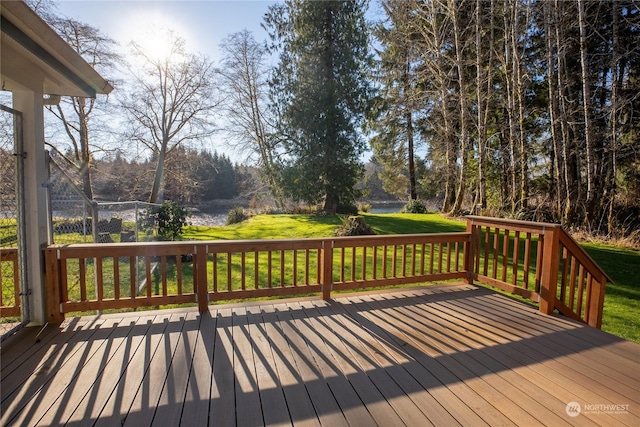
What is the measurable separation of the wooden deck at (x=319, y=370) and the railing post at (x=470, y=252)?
104cm

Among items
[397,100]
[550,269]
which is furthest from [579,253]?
[397,100]

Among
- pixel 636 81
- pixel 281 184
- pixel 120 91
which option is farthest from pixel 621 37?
pixel 120 91

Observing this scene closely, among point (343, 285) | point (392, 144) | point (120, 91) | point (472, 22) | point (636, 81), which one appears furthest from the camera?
point (392, 144)

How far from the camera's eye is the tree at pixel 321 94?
1254 cm

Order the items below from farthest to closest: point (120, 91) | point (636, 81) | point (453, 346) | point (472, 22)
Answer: point (120, 91) < point (472, 22) < point (636, 81) < point (453, 346)

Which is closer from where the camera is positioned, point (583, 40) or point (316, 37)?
point (583, 40)

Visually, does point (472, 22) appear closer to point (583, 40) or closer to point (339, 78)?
point (583, 40)

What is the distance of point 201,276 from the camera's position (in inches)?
124

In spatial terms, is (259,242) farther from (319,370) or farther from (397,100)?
(397,100)

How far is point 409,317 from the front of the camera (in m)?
3.12

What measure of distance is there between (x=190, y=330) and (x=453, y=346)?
226 cm

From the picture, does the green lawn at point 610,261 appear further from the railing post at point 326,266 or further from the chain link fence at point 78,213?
the railing post at point 326,266

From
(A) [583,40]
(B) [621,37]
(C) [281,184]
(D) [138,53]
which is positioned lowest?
(C) [281,184]

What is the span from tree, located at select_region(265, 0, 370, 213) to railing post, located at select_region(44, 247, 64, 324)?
10.4m
